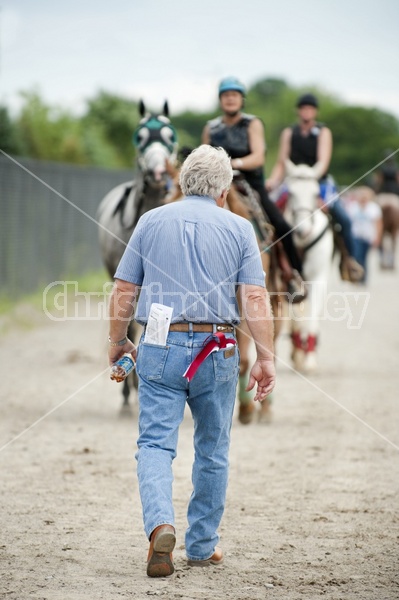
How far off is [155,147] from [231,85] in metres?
0.91

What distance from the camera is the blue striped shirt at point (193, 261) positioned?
5344 millimetres

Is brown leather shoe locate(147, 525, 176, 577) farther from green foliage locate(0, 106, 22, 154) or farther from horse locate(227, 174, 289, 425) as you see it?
green foliage locate(0, 106, 22, 154)

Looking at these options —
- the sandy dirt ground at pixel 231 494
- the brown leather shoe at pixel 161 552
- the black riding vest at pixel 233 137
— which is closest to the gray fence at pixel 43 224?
the sandy dirt ground at pixel 231 494

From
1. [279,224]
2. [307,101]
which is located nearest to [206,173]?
[279,224]

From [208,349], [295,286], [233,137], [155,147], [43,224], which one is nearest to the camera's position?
[208,349]

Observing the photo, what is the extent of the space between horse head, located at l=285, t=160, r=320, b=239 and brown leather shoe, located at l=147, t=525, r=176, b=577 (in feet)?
24.8

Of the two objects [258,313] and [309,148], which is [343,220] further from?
[258,313]

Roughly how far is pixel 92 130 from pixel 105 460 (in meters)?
27.9

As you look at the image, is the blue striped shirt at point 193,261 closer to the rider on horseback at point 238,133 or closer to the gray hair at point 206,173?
the gray hair at point 206,173

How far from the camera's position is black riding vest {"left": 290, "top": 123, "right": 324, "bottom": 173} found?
42.4 feet

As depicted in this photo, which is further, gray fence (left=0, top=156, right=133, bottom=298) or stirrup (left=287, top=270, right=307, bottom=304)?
gray fence (left=0, top=156, right=133, bottom=298)

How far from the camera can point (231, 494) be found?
720cm

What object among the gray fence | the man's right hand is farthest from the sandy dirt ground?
the gray fence

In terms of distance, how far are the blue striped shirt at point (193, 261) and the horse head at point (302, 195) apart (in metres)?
7.00
